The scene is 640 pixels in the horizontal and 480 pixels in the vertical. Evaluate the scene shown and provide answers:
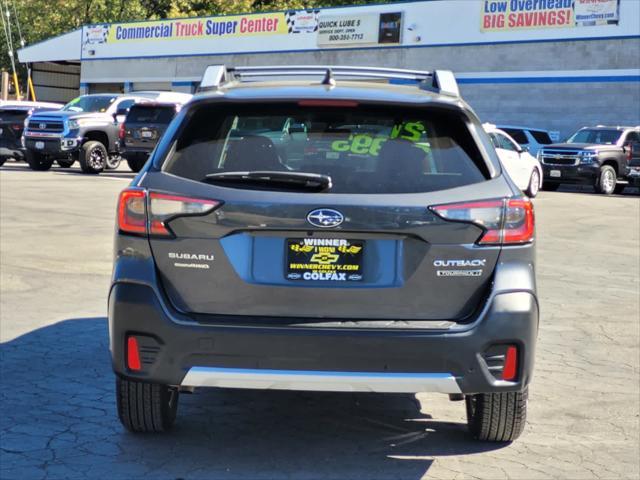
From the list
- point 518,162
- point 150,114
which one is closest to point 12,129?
point 150,114

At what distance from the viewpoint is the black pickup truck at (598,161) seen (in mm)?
Result: 26094

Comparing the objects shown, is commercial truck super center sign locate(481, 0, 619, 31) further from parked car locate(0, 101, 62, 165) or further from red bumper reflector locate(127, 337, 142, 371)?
red bumper reflector locate(127, 337, 142, 371)

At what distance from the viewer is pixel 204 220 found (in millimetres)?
4363

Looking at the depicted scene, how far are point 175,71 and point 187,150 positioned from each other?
49.2 m

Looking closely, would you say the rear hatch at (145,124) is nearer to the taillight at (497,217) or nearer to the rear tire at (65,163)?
the rear tire at (65,163)

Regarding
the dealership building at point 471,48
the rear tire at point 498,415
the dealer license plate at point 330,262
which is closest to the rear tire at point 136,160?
the dealership building at point 471,48

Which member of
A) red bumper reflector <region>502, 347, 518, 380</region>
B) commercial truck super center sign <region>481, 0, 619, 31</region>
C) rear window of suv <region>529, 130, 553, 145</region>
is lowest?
rear window of suv <region>529, 130, 553, 145</region>

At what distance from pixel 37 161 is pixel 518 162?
12.5 metres

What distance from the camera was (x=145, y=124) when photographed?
25.0 m

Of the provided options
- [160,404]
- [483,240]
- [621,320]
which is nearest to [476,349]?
A: [483,240]

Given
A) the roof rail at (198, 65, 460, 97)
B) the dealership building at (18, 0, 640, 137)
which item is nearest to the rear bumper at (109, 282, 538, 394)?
the roof rail at (198, 65, 460, 97)

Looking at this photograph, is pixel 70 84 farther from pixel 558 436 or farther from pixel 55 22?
pixel 558 436

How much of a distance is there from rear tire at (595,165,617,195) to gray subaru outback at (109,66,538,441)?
2250 cm

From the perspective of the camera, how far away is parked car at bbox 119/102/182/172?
24.9 m
